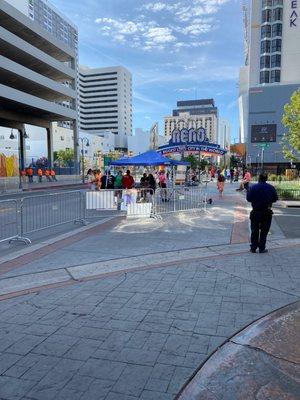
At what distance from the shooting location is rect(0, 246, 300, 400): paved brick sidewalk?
3412 mm

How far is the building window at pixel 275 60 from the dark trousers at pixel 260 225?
86.5 metres

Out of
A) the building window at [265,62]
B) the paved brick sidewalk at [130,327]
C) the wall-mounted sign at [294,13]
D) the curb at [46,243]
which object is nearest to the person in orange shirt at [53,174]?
the curb at [46,243]

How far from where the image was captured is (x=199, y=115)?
14088 cm

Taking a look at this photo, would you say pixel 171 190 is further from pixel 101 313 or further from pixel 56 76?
pixel 56 76

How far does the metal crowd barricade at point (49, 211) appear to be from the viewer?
427 inches

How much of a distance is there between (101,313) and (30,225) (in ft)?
22.0

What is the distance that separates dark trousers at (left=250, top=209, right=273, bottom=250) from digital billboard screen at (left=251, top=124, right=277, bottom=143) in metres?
76.7

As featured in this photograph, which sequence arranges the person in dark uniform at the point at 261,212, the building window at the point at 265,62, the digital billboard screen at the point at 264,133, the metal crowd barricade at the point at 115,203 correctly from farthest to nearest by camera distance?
the building window at the point at 265,62
the digital billboard screen at the point at 264,133
the metal crowd barricade at the point at 115,203
the person in dark uniform at the point at 261,212

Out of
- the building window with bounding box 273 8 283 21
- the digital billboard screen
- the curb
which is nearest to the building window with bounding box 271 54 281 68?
the building window with bounding box 273 8 283 21

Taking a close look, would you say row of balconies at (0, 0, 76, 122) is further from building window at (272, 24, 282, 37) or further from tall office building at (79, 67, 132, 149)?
tall office building at (79, 67, 132, 149)

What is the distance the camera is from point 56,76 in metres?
50.8

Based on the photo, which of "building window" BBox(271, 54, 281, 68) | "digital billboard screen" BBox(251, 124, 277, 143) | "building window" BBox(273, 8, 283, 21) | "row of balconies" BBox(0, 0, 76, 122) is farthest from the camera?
"building window" BBox(271, 54, 281, 68)

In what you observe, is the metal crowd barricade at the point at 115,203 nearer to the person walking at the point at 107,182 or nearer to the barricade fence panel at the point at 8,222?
the barricade fence panel at the point at 8,222

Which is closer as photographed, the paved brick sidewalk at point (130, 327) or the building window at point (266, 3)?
the paved brick sidewalk at point (130, 327)
